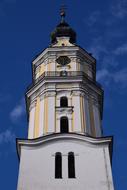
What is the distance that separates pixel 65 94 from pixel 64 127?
2773 mm

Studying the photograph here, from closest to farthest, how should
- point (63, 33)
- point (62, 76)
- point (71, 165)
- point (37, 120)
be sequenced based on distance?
point (71, 165) → point (37, 120) → point (62, 76) → point (63, 33)

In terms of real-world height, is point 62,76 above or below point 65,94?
above

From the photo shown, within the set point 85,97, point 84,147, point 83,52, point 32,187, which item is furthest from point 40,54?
point 32,187

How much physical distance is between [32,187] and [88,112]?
7.35 m

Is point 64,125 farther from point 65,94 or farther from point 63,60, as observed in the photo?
point 63,60

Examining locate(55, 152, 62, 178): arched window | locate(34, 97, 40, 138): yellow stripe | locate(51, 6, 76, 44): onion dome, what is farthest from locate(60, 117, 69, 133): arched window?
locate(51, 6, 76, 44): onion dome

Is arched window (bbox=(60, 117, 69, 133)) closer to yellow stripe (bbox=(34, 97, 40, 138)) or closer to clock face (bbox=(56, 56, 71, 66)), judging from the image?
yellow stripe (bbox=(34, 97, 40, 138))

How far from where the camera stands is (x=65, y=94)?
120ft

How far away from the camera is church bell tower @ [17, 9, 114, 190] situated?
3112cm

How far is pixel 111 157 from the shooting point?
3453 cm

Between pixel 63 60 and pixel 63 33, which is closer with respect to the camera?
pixel 63 60

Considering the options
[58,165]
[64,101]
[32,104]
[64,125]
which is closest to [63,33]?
[32,104]

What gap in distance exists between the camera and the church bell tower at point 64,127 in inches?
1225

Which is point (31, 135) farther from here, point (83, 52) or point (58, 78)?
point (83, 52)
